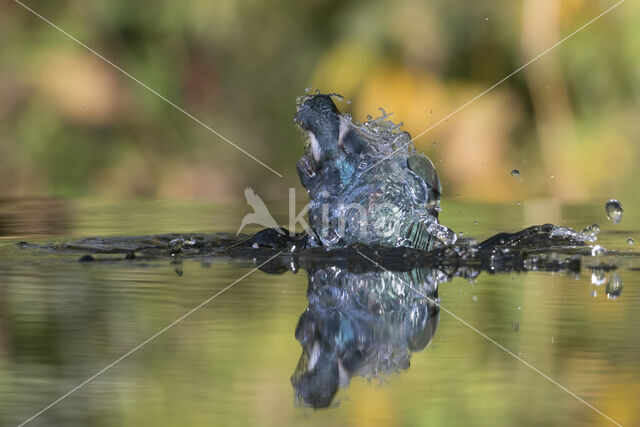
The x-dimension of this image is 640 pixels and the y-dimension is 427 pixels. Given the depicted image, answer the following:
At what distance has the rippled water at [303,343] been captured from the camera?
5.53ft

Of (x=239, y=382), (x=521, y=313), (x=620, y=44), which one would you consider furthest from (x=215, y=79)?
(x=239, y=382)

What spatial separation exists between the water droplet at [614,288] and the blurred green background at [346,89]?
5036 mm

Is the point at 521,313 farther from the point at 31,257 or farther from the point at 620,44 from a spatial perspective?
the point at 620,44

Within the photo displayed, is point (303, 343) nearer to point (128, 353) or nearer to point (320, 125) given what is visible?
point (128, 353)

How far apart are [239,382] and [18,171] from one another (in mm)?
7245

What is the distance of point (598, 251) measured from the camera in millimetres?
3801

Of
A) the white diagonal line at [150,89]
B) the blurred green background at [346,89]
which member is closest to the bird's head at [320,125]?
the blurred green background at [346,89]

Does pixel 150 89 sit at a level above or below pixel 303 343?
above

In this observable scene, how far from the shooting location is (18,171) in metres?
8.79

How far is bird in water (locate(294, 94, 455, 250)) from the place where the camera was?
3.84m

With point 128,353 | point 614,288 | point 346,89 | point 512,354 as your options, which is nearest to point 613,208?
point 614,288

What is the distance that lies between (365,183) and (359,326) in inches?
64.4

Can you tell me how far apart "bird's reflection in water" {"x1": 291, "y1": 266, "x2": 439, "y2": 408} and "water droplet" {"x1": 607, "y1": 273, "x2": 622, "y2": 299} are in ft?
1.30

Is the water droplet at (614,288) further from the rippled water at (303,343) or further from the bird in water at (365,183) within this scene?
the bird in water at (365,183)
